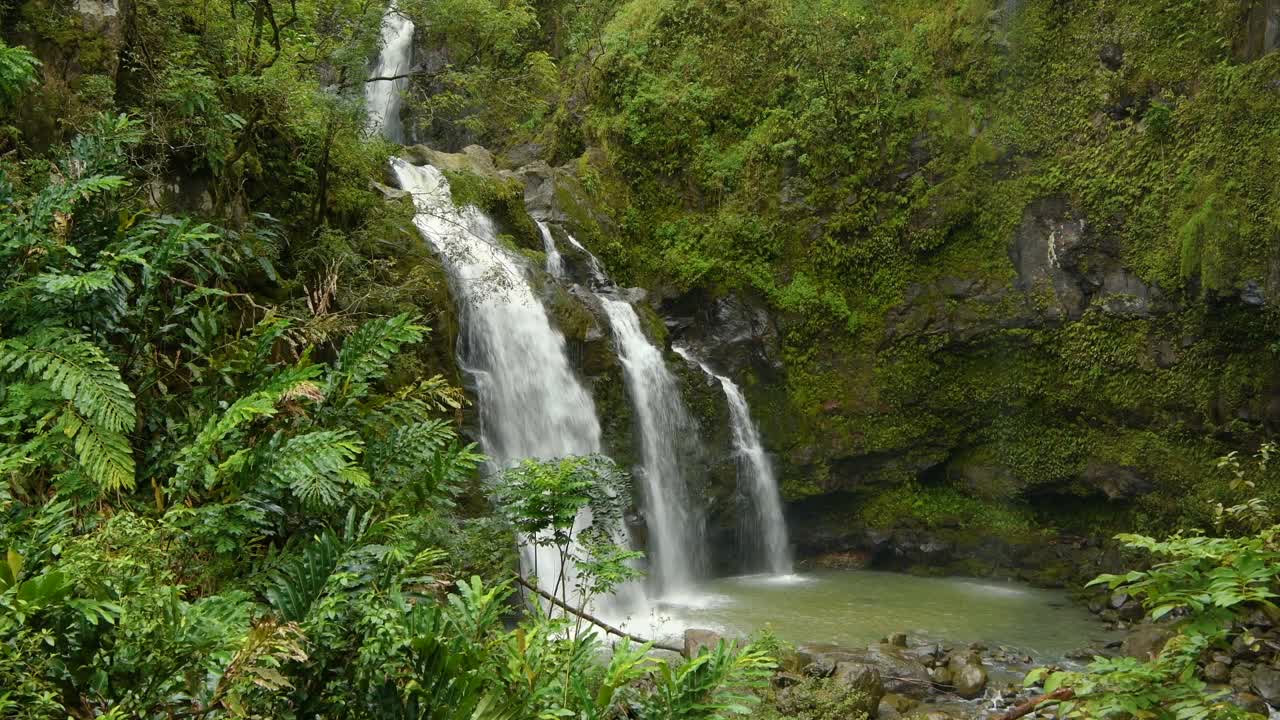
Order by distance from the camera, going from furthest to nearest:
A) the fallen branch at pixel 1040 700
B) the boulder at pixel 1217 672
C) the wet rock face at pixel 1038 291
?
the wet rock face at pixel 1038 291
the boulder at pixel 1217 672
the fallen branch at pixel 1040 700

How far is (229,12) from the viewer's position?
676 cm

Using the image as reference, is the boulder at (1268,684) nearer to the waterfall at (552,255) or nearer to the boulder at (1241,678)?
the boulder at (1241,678)

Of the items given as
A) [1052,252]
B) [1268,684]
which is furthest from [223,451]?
[1052,252]

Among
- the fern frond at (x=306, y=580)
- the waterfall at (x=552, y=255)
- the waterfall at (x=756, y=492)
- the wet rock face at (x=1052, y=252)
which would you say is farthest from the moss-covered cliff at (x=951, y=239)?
the fern frond at (x=306, y=580)

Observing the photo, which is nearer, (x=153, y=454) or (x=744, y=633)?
(x=153, y=454)

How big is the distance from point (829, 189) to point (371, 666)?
40.9 ft

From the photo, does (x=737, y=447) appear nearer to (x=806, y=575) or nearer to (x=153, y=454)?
(x=806, y=575)

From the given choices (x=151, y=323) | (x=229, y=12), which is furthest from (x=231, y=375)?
(x=229, y=12)

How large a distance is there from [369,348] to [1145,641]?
8.47 meters

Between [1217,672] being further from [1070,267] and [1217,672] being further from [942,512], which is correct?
[1070,267]

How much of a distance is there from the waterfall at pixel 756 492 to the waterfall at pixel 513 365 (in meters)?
2.82

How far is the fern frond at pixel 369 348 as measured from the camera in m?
4.13

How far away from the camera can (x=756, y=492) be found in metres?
12.9

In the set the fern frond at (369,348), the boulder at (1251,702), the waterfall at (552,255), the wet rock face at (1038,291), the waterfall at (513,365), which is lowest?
the boulder at (1251,702)
